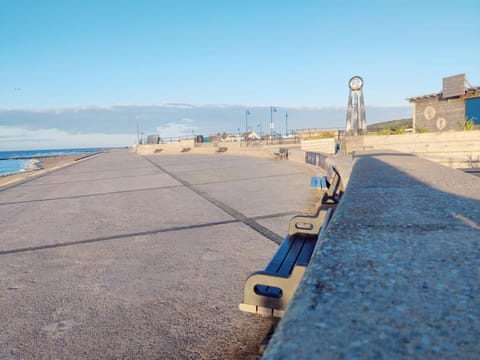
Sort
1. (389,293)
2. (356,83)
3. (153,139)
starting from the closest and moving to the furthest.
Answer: (389,293), (356,83), (153,139)

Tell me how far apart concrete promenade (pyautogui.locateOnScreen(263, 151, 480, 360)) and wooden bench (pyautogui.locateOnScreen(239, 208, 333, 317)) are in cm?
54

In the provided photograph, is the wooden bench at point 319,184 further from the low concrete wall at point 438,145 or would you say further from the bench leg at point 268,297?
the low concrete wall at point 438,145

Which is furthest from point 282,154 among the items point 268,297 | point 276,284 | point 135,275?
point 276,284

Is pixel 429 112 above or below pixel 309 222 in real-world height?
above

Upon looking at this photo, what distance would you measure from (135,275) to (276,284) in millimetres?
2113

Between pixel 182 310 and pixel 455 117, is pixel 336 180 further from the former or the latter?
pixel 455 117

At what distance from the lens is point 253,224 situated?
18.7 ft

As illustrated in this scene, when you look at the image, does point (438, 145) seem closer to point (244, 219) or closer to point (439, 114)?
point (439, 114)

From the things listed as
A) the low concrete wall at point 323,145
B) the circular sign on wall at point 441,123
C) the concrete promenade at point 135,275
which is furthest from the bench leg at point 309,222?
the circular sign on wall at point 441,123

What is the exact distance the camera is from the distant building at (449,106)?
73.7ft

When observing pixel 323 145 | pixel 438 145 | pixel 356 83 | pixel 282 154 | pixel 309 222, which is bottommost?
pixel 309 222

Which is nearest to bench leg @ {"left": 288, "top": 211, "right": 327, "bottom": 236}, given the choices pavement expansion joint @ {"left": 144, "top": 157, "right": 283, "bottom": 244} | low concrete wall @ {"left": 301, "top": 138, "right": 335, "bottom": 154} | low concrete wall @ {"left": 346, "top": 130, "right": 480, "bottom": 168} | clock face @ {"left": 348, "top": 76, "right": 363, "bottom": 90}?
pavement expansion joint @ {"left": 144, "top": 157, "right": 283, "bottom": 244}

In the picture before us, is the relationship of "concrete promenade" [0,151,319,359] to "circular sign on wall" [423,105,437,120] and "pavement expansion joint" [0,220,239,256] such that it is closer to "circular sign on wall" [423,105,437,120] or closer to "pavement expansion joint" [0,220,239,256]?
"pavement expansion joint" [0,220,239,256]

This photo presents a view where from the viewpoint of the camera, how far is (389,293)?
119 centimetres
